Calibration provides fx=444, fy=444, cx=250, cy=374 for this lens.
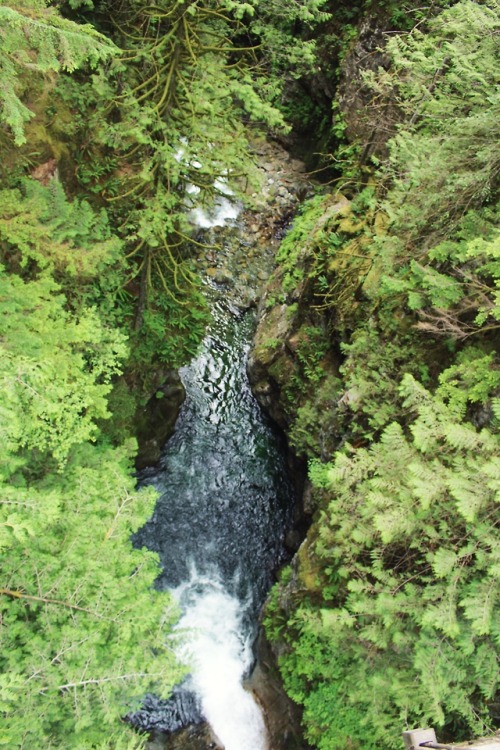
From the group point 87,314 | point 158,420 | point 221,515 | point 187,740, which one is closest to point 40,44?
point 87,314

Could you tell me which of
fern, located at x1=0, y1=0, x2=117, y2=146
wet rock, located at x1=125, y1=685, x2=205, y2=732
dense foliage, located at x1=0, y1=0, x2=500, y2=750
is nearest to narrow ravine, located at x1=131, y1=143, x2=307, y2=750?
wet rock, located at x1=125, y1=685, x2=205, y2=732

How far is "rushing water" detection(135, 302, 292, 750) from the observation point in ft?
28.5

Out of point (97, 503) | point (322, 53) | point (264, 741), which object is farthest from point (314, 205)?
point (264, 741)

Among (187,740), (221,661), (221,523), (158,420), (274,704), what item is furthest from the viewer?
(158,420)

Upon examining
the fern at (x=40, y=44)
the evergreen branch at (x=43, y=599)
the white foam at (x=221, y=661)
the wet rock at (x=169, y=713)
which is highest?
the fern at (x=40, y=44)

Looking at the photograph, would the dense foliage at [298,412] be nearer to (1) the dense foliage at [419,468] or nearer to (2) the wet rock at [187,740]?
(1) the dense foliage at [419,468]

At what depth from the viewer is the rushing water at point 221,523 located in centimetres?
870

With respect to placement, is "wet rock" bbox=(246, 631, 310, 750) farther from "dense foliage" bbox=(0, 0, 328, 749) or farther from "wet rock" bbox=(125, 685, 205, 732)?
"dense foliage" bbox=(0, 0, 328, 749)

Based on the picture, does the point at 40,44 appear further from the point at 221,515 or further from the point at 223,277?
the point at 223,277

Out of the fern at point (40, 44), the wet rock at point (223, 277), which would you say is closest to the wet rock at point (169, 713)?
the fern at point (40, 44)

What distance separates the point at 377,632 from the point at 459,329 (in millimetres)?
3975

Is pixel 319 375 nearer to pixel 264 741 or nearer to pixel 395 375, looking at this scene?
pixel 395 375

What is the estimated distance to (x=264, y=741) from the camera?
8109 mm

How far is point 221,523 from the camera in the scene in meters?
10.4
